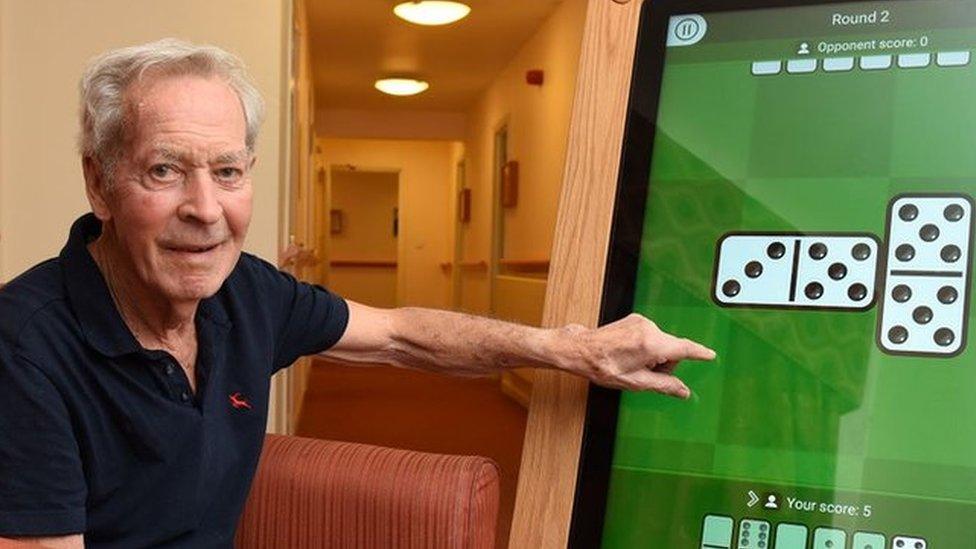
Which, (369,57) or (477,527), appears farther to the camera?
(369,57)

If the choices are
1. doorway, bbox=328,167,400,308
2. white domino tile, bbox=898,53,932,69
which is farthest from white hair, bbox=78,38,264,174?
doorway, bbox=328,167,400,308

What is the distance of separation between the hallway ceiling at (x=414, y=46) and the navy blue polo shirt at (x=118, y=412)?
21.0 feet

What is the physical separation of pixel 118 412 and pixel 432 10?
6114 mm

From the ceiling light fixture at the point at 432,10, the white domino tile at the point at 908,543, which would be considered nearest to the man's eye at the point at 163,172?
the white domino tile at the point at 908,543

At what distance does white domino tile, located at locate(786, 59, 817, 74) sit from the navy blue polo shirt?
79cm

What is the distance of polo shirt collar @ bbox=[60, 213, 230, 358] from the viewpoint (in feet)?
4.32

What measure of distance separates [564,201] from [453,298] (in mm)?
13110

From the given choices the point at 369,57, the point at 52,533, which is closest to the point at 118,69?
the point at 52,533

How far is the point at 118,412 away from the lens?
1.31 metres

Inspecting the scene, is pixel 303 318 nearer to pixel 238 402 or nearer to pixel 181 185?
pixel 238 402

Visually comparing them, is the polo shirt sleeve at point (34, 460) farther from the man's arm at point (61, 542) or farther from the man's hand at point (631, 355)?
the man's hand at point (631, 355)

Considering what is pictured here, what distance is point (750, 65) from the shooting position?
1.10 meters

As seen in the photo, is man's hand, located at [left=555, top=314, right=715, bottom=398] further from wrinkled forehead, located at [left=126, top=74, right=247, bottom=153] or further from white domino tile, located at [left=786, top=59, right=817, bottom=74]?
wrinkled forehead, located at [left=126, top=74, right=247, bottom=153]

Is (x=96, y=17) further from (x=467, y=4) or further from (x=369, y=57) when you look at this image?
(x=369, y=57)
